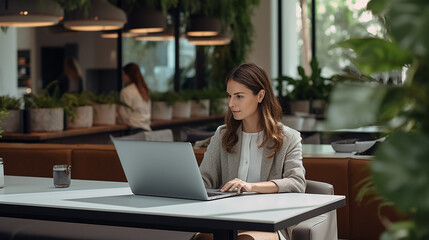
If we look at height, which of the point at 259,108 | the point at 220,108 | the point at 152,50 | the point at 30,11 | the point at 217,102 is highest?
the point at 30,11

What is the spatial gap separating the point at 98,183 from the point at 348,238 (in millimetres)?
1731

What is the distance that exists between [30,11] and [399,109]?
608 centimetres

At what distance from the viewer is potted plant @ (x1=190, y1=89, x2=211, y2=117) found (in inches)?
406

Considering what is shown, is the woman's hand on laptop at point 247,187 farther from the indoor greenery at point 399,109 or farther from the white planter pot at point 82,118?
the white planter pot at point 82,118

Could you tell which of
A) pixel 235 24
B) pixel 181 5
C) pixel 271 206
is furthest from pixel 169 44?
pixel 271 206

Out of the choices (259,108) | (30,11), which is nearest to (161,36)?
(30,11)

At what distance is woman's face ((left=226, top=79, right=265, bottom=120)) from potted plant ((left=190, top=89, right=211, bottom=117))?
274 inches

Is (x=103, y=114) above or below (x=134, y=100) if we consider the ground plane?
below

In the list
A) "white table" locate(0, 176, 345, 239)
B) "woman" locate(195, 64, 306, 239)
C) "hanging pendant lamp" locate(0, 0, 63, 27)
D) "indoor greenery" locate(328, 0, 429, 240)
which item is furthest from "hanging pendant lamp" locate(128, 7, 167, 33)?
"indoor greenery" locate(328, 0, 429, 240)

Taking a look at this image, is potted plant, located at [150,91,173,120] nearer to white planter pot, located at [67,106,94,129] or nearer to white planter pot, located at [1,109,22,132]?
white planter pot, located at [67,106,94,129]

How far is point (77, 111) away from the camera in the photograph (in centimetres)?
722

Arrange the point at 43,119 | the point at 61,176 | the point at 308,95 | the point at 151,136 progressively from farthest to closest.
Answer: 1. the point at 308,95
2. the point at 43,119
3. the point at 151,136
4. the point at 61,176

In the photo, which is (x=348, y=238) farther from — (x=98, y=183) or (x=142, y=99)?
(x=142, y=99)

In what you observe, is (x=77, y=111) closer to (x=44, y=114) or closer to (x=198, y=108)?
(x=44, y=114)
